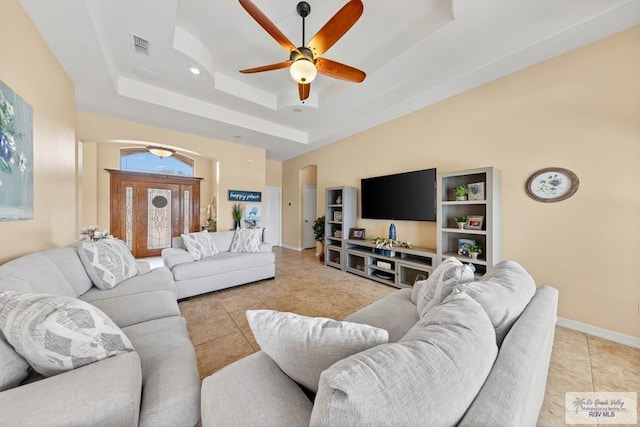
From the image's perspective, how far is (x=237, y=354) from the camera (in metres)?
1.76

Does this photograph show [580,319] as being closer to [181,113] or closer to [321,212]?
[321,212]

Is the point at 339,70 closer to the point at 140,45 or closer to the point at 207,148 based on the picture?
the point at 140,45

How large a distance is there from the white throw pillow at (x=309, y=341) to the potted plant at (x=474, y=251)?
245 centimetres

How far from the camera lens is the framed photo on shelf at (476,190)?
2590 mm

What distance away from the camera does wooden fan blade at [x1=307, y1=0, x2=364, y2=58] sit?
1559 mm

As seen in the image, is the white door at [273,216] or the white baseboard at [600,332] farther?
the white door at [273,216]

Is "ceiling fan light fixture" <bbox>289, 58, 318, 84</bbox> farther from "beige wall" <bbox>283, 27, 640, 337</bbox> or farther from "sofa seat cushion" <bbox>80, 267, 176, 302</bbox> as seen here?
"sofa seat cushion" <bbox>80, 267, 176, 302</bbox>

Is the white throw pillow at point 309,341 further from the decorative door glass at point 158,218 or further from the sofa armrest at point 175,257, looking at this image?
the decorative door glass at point 158,218

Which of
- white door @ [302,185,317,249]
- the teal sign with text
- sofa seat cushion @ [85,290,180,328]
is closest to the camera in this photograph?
sofa seat cushion @ [85,290,180,328]

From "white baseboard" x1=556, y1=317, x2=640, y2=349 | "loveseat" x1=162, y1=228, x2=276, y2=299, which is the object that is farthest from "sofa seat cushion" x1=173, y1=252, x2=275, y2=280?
"white baseboard" x1=556, y1=317, x2=640, y2=349

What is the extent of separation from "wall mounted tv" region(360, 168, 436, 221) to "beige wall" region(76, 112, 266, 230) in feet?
8.19

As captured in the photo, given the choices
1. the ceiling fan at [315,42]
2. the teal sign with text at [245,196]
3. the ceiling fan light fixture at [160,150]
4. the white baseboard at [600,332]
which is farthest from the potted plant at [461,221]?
the ceiling fan light fixture at [160,150]

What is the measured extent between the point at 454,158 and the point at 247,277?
333 centimetres

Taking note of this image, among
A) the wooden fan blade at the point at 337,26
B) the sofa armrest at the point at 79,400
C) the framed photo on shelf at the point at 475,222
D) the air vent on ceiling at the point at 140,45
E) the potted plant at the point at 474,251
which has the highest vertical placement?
the air vent on ceiling at the point at 140,45
